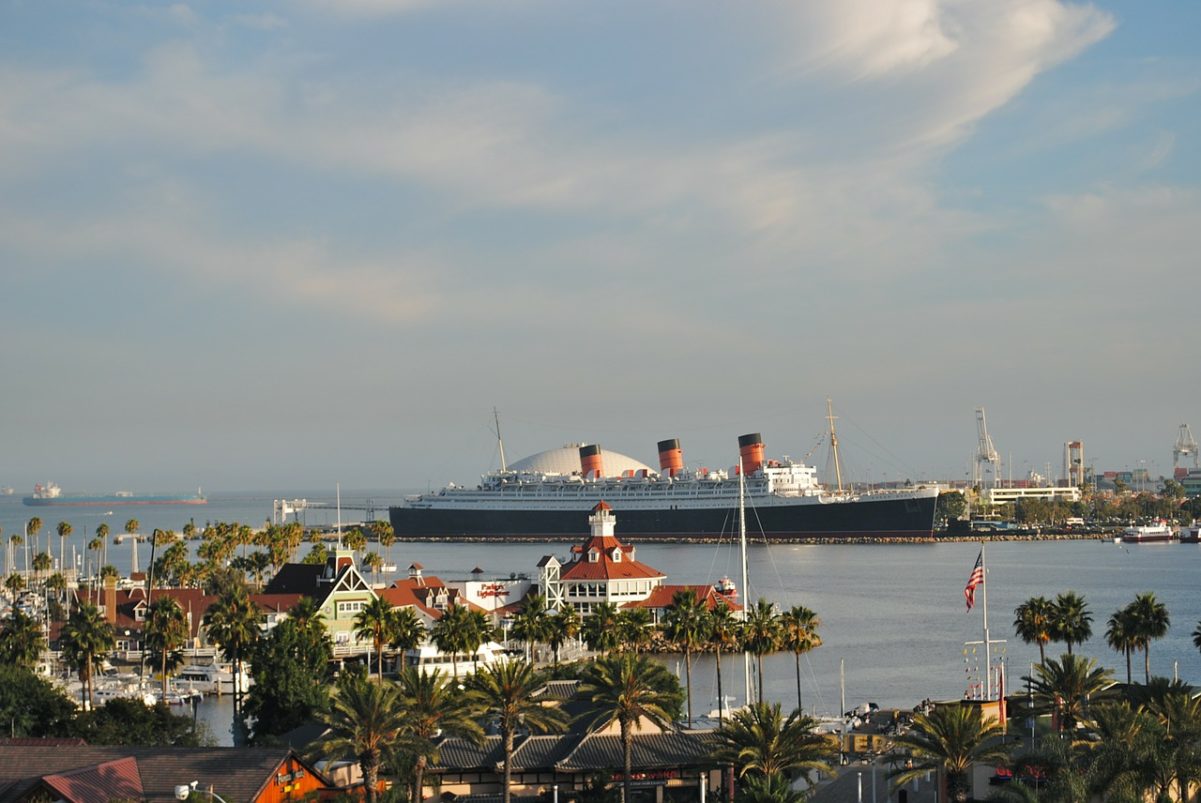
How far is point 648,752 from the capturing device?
33.8 meters

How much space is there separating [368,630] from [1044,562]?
9270 cm

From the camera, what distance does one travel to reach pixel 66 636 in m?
49.7

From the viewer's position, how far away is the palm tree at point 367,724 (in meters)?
28.0

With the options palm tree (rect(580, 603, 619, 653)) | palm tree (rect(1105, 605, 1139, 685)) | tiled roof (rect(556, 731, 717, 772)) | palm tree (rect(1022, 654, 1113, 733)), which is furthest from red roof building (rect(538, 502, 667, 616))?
palm tree (rect(1022, 654, 1113, 733))

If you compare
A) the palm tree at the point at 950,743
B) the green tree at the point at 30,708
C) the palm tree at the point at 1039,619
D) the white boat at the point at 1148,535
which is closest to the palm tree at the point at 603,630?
the palm tree at the point at 1039,619

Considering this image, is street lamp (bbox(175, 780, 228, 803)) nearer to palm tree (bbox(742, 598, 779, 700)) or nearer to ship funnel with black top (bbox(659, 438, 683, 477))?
palm tree (bbox(742, 598, 779, 700))

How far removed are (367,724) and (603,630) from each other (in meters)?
21.3

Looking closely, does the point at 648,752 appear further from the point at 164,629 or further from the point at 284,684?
the point at 164,629

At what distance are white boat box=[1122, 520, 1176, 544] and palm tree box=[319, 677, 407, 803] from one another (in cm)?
15375

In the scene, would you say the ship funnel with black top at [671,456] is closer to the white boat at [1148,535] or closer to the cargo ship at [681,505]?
the cargo ship at [681,505]

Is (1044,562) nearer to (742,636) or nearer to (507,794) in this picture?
(742,636)

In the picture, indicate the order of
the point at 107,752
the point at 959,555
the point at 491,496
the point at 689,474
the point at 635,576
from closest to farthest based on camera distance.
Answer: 1. the point at 107,752
2. the point at 635,576
3. the point at 959,555
4. the point at 689,474
5. the point at 491,496

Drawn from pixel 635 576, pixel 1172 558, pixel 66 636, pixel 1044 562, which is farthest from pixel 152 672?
pixel 1172 558

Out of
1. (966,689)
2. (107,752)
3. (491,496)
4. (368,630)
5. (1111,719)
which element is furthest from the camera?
(491,496)
